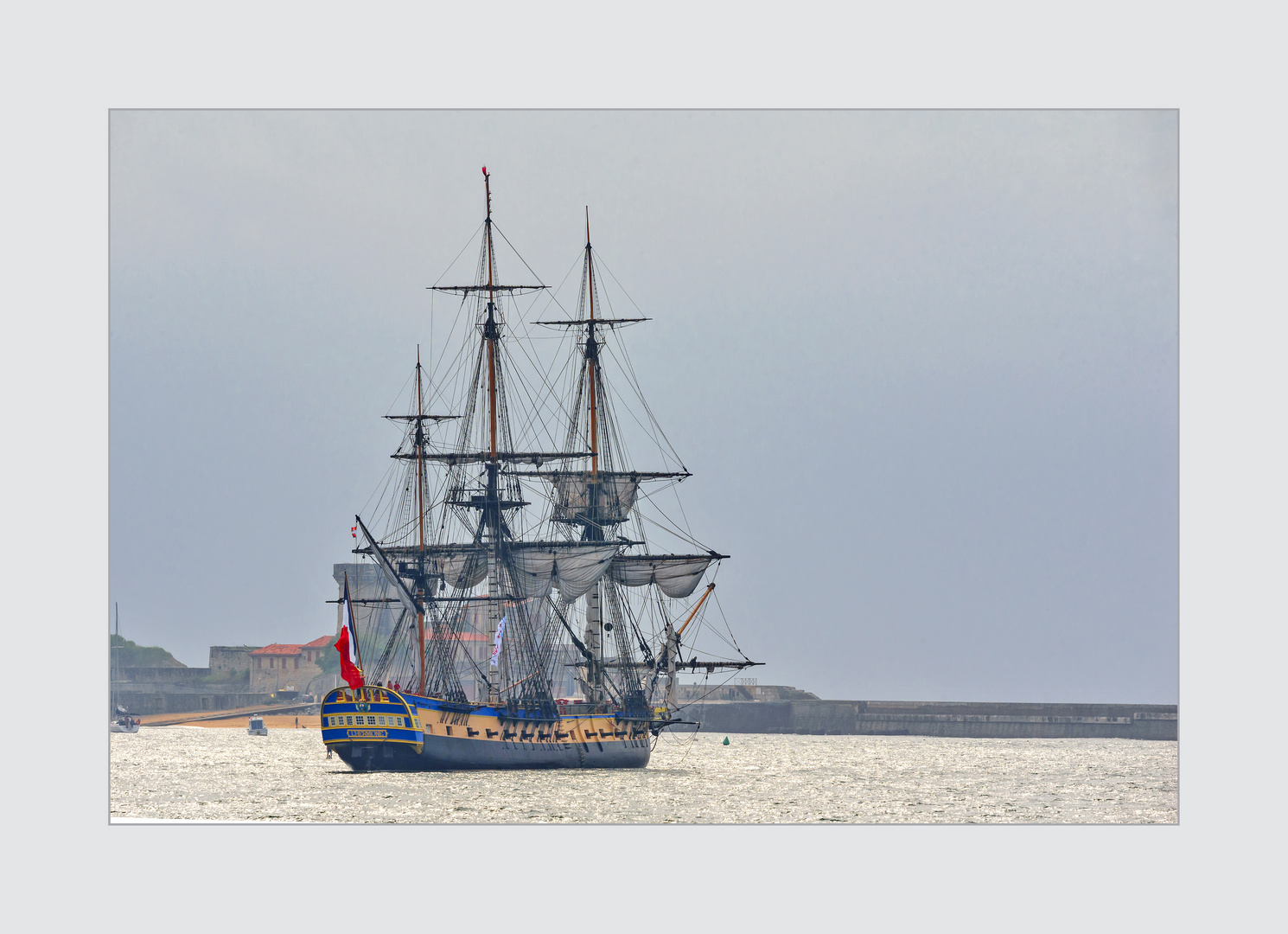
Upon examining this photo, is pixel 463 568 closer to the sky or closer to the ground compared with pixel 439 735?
closer to the sky

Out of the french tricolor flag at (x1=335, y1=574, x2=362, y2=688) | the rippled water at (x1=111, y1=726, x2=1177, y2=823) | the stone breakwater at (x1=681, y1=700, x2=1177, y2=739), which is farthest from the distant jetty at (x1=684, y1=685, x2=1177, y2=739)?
the french tricolor flag at (x1=335, y1=574, x2=362, y2=688)

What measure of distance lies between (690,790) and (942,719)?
8415cm

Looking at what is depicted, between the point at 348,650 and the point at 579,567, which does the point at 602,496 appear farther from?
the point at 348,650

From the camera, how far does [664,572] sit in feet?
297

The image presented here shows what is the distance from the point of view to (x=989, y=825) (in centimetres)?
4681

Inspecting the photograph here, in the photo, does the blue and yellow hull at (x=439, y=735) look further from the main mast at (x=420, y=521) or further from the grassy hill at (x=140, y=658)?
the grassy hill at (x=140, y=658)

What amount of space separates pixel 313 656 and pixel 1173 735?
3896 inches

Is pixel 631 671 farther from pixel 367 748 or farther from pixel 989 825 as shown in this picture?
pixel 989 825

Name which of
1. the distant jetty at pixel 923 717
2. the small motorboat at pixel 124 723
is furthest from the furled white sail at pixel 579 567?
the small motorboat at pixel 124 723

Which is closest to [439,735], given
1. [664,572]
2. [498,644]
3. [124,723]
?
[498,644]

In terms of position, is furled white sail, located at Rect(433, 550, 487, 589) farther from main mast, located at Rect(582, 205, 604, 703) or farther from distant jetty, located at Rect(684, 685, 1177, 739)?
distant jetty, located at Rect(684, 685, 1177, 739)

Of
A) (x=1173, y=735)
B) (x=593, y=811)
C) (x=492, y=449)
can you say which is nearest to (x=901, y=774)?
(x=492, y=449)

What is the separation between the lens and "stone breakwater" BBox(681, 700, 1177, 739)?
141750 mm

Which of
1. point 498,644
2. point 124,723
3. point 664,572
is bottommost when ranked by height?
point 124,723
